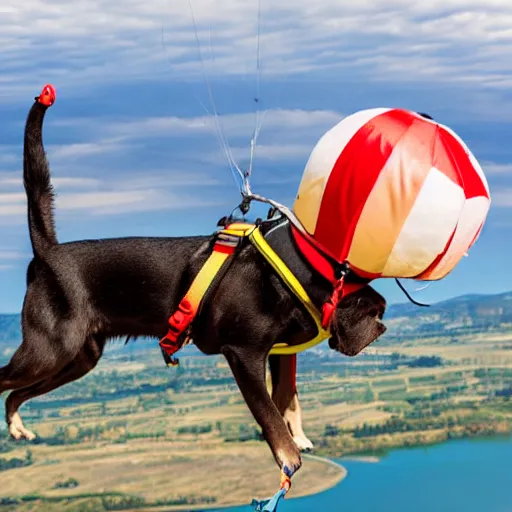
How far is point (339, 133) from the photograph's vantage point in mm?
5793

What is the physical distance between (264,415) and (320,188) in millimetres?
1279

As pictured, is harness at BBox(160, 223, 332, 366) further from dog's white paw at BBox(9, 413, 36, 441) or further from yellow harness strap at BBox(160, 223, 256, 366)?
dog's white paw at BBox(9, 413, 36, 441)

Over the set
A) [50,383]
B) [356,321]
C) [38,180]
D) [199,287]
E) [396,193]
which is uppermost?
[396,193]

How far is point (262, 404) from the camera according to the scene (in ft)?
20.3

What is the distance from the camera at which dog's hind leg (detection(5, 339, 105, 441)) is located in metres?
6.68

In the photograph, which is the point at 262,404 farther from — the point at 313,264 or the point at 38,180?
the point at 38,180

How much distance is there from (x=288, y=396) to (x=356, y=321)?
27.6 inches

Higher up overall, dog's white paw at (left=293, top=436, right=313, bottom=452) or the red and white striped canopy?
the red and white striped canopy

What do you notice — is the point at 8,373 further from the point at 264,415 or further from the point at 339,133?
the point at 339,133

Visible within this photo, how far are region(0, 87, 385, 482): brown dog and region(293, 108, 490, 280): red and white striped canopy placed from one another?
16.9 inches

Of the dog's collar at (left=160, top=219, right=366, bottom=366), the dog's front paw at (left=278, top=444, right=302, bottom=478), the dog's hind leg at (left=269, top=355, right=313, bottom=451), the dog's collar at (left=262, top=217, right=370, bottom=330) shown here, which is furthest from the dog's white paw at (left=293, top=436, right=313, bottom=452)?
the dog's collar at (left=262, top=217, right=370, bottom=330)

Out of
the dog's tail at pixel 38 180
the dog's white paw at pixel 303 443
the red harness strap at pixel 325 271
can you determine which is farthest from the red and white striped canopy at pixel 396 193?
the dog's tail at pixel 38 180

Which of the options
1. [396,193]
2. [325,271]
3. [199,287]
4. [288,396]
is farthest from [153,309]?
[396,193]

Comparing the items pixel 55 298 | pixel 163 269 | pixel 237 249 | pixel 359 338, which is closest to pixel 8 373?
pixel 55 298
